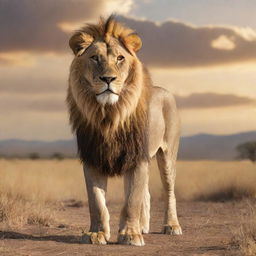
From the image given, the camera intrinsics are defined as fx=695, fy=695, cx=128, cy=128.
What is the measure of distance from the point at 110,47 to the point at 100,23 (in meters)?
0.40

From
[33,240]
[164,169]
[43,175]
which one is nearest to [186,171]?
[43,175]

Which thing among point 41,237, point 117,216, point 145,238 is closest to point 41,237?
point 41,237

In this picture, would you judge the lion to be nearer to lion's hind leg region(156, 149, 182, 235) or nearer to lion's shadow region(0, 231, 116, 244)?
lion's shadow region(0, 231, 116, 244)

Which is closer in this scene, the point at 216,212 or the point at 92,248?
the point at 92,248

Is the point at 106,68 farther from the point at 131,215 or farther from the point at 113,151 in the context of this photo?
the point at 131,215

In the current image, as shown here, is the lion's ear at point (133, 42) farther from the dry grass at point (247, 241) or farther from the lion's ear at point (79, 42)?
the dry grass at point (247, 241)

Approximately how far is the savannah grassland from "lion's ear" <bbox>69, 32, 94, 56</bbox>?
188cm

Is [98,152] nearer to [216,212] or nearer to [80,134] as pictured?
[80,134]

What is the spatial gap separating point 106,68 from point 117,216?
5.21 metres

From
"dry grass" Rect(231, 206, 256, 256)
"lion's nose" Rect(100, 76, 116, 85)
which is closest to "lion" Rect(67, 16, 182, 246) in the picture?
"lion's nose" Rect(100, 76, 116, 85)

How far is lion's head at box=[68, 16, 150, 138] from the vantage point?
635 centimetres

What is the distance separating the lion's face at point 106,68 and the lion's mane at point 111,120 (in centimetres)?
9

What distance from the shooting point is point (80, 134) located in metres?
6.92

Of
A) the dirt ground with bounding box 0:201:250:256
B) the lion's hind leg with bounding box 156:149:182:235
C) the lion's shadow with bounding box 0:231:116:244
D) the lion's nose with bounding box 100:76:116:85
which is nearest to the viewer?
the lion's nose with bounding box 100:76:116:85
